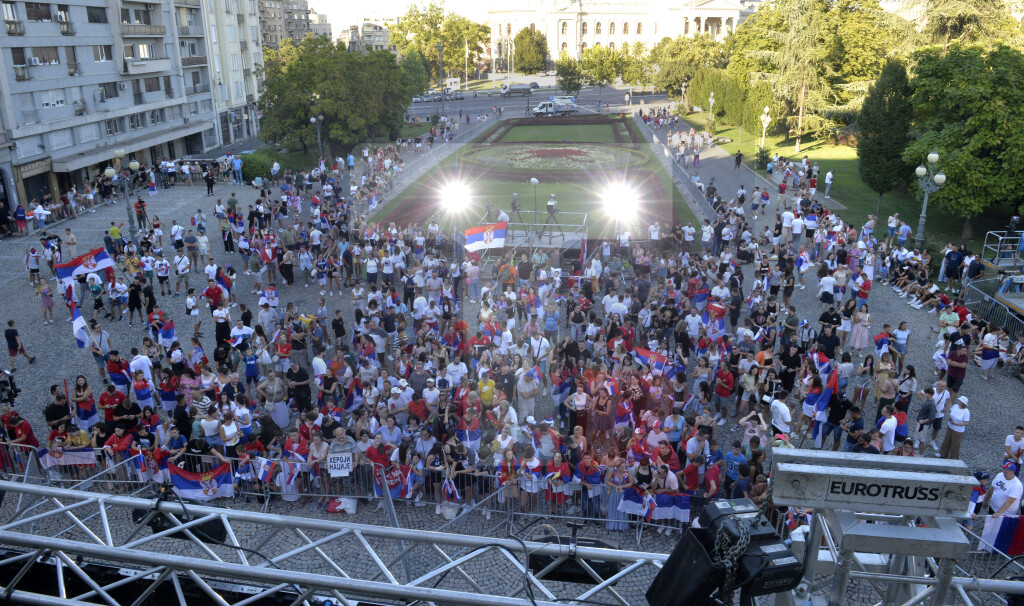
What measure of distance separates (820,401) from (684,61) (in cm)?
5916

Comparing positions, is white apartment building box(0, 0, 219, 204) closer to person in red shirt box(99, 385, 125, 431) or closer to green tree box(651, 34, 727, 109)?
person in red shirt box(99, 385, 125, 431)

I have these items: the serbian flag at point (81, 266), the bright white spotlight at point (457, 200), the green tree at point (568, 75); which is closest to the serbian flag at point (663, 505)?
the serbian flag at point (81, 266)

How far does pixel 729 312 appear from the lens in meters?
16.3

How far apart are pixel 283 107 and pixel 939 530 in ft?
137

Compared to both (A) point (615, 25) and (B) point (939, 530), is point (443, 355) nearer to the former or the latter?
(B) point (939, 530)

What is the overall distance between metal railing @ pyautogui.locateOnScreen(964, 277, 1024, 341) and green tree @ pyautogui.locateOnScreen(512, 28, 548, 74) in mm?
83461

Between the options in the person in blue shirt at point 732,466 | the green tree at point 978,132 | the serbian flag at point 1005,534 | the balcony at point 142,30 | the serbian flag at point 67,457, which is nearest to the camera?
the serbian flag at point 1005,534

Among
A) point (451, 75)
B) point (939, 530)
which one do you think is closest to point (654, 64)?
point (451, 75)

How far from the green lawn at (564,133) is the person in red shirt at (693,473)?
42.5m

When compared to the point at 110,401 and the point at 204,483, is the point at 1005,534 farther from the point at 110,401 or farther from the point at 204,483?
the point at 110,401

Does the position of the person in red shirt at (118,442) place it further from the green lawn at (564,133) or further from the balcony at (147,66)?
the green lawn at (564,133)

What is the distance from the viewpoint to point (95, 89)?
38.6 meters

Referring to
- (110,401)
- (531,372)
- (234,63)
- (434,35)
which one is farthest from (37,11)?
(434,35)

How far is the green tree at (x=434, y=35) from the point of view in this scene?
93.1m
